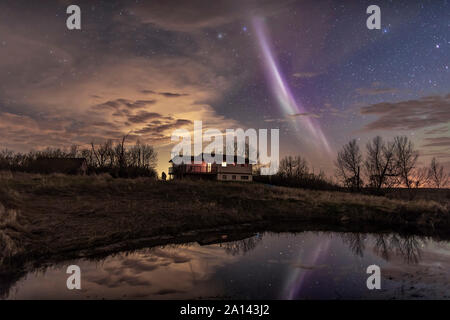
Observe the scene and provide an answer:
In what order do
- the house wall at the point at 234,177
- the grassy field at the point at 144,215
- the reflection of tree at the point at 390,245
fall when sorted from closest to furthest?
the grassy field at the point at 144,215 → the reflection of tree at the point at 390,245 → the house wall at the point at 234,177

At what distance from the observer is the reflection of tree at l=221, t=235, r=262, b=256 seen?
14.5 m

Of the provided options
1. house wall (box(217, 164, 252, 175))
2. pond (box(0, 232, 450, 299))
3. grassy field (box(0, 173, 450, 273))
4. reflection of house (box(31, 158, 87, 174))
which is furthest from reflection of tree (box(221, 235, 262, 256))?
house wall (box(217, 164, 252, 175))

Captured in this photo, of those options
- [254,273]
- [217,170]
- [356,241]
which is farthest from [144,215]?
[217,170]

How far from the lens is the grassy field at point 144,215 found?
13.9 metres

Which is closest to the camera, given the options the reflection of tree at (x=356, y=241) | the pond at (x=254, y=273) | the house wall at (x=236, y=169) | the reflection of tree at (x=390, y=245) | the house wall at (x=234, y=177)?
the pond at (x=254, y=273)

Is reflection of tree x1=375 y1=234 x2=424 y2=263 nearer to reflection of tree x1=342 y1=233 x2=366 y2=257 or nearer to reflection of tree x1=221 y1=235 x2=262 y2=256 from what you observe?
reflection of tree x1=342 y1=233 x2=366 y2=257


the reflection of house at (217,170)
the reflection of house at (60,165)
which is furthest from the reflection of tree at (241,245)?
the reflection of house at (217,170)

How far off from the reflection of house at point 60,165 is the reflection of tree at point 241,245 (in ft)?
159

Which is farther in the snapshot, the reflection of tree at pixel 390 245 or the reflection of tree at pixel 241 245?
the reflection of tree at pixel 241 245

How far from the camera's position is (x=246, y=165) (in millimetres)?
72312

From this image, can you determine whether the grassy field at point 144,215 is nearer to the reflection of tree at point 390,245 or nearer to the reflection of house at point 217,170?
the reflection of tree at point 390,245

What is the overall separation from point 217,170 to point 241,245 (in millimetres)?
52836
